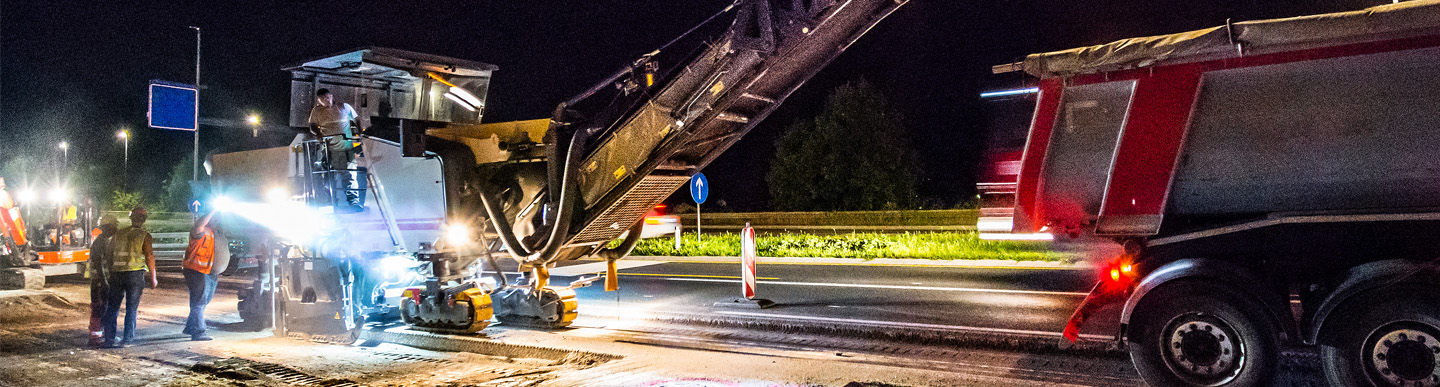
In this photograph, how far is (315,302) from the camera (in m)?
9.06

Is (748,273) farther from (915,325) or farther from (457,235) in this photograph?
(457,235)

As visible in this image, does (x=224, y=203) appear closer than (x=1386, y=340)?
No

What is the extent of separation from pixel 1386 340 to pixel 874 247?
13979 millimetres

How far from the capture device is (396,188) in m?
8.73

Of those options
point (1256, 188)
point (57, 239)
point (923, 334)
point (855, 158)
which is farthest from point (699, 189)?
point (855, 158)

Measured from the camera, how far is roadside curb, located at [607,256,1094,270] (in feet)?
49.6

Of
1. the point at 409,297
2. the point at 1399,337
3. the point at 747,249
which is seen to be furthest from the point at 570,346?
the point at 1399,337

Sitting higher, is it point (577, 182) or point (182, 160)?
point (182, 160)

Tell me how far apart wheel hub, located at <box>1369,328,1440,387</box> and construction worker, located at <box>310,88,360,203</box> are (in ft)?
25.8

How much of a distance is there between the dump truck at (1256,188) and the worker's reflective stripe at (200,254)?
27.8 feet

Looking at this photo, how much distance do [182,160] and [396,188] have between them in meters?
57.7

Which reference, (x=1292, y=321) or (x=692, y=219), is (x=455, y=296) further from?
(x=692, y=219)

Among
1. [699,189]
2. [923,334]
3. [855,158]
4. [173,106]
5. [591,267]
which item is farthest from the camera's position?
[855,158]

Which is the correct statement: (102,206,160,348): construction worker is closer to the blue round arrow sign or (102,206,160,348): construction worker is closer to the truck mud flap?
the truck mud flap
